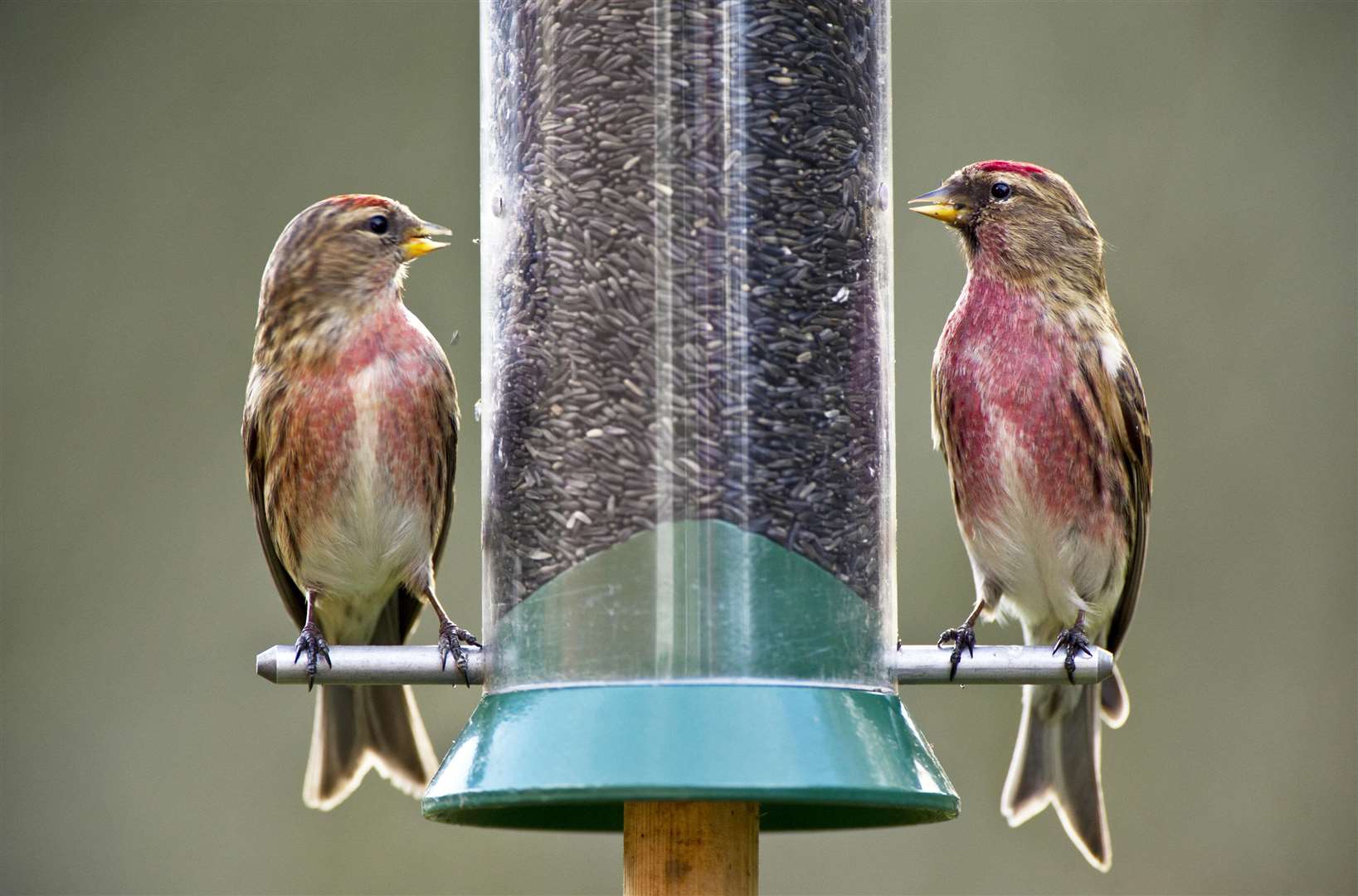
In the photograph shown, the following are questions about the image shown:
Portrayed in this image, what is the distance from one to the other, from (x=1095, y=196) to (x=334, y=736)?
7.14 metres

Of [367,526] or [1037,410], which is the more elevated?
[1037,410]

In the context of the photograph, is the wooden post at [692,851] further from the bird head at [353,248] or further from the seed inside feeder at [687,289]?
the bird head at [353,248]

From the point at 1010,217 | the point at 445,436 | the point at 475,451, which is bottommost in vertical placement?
the point at 445,436

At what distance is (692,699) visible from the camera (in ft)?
13.9

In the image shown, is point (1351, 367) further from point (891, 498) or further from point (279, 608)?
point (891, 498)

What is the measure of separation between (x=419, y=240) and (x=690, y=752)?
6.27 feet

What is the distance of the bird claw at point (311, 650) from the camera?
15.2ft

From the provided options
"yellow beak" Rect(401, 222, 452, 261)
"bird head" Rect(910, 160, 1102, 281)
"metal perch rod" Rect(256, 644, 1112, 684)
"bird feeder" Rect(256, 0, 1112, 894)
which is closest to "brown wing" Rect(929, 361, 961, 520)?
"bird head" Rect(910, 160, 1102, 281)

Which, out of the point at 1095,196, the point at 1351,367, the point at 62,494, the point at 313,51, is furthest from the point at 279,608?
the point at 1351,367

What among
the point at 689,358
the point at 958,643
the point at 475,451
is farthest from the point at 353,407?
the point at 475,451

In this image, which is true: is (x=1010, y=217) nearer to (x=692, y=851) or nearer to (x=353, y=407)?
(x=353, y=407)

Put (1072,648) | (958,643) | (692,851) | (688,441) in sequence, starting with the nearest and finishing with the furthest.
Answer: (692,851) → (688,441) → (1072,648) → (958,643)

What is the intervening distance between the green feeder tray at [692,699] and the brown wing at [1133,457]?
1441 millimetres

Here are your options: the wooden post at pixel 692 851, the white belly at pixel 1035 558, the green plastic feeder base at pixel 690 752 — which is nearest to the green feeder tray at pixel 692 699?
the green plastic feeder base at pixel 690 752
